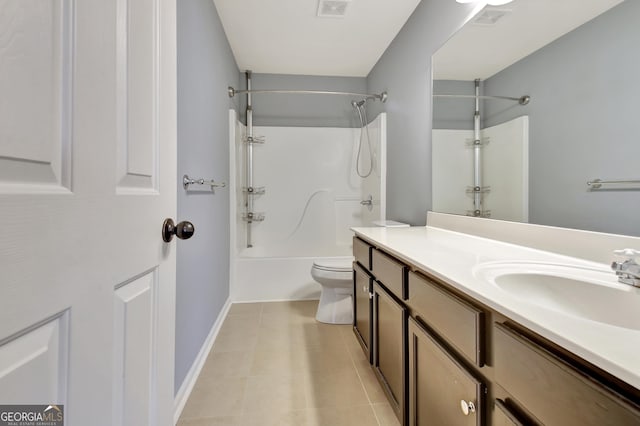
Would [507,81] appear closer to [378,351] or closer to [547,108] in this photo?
[547,108]

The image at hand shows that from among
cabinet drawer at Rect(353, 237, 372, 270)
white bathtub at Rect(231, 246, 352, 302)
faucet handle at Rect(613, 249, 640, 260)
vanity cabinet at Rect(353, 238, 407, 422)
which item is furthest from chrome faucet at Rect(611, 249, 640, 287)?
white bathtub at Rect(231, 246, 352, 302)

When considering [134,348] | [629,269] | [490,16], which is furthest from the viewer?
[490,16]

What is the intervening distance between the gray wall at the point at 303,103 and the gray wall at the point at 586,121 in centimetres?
237

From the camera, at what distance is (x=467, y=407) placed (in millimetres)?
744

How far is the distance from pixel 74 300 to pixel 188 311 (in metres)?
1.22

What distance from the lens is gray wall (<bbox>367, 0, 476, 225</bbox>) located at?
186 cm

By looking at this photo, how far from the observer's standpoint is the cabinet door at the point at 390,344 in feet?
3.84

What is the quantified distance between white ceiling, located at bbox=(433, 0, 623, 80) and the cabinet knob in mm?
1258

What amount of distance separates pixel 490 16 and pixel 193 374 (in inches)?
94.0

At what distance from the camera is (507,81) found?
1342 mm

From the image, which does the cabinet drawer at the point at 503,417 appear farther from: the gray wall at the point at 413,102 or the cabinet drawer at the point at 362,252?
the gray wall at the point at 413,102

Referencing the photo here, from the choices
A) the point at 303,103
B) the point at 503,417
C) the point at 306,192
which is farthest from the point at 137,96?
the point at 303,103

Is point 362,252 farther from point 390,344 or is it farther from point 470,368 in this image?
point 470,368

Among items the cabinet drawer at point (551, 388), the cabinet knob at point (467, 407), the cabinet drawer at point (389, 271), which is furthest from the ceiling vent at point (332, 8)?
the cabinet knob at point (467, 407)
